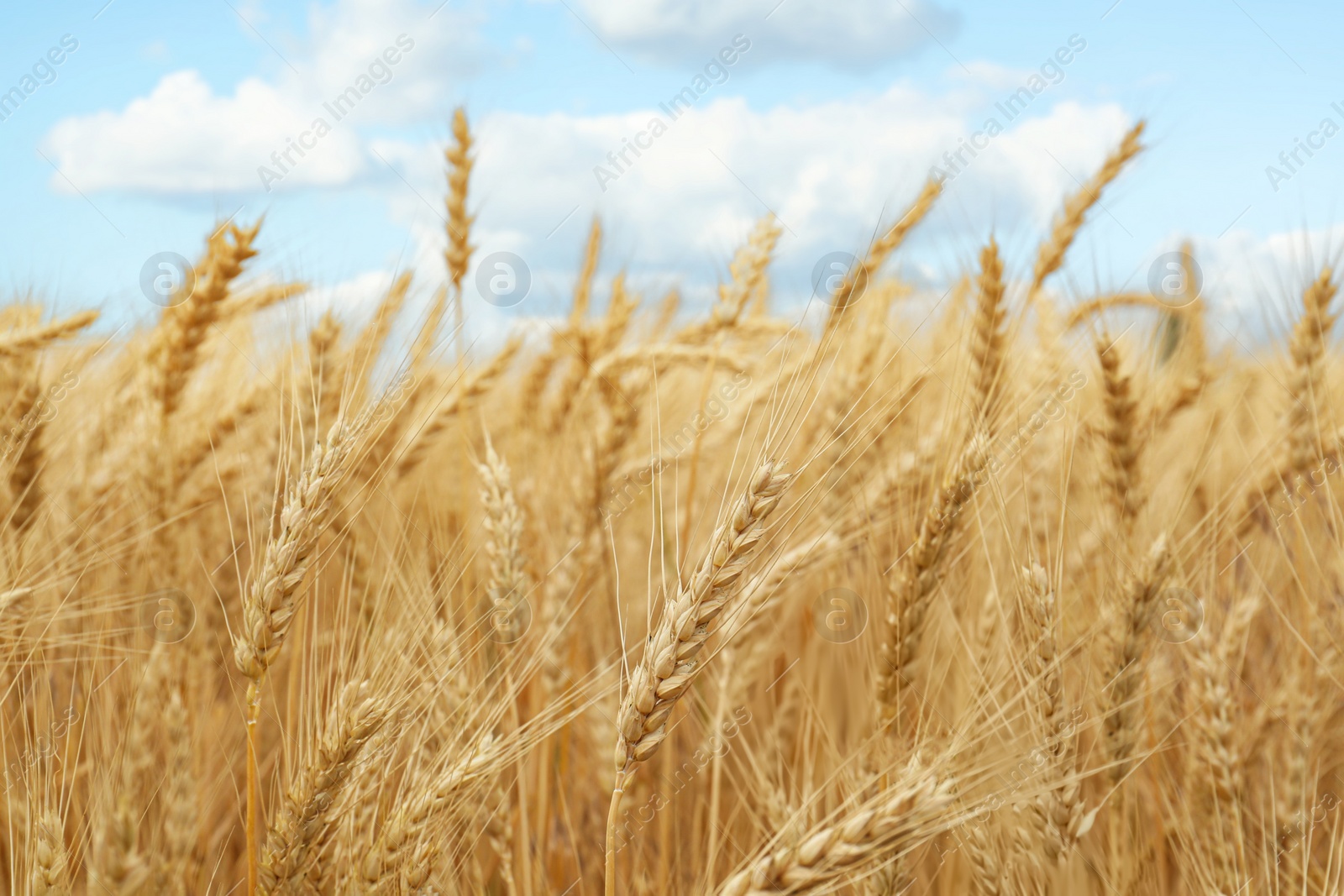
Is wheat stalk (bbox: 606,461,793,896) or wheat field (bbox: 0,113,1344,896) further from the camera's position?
wheat field (bbox: 0,113,1344,896)

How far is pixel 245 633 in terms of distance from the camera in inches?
42.8

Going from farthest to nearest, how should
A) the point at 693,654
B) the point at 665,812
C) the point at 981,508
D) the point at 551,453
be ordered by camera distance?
the point at 551,453
the point at 981,508
the point at 665,812
the point at 693,654

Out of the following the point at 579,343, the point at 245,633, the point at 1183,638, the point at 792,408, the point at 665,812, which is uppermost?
the point at 579,343

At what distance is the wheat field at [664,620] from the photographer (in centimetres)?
112

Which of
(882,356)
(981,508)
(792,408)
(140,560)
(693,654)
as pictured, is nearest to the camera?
(693,654)

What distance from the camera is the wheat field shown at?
3.66 feet

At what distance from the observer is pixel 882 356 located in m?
2.37

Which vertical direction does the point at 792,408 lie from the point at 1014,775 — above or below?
above

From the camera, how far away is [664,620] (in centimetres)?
99

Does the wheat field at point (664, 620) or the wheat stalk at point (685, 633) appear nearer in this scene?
the wheat stalk at point (685, 633)

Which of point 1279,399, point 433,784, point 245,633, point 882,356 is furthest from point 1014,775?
point 1279,399

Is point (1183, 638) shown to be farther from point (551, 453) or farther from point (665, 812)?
point (551, 453)

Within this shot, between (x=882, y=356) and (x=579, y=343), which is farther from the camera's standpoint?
(x=579, y=343)

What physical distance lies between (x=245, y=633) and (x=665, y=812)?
2.90 feet
